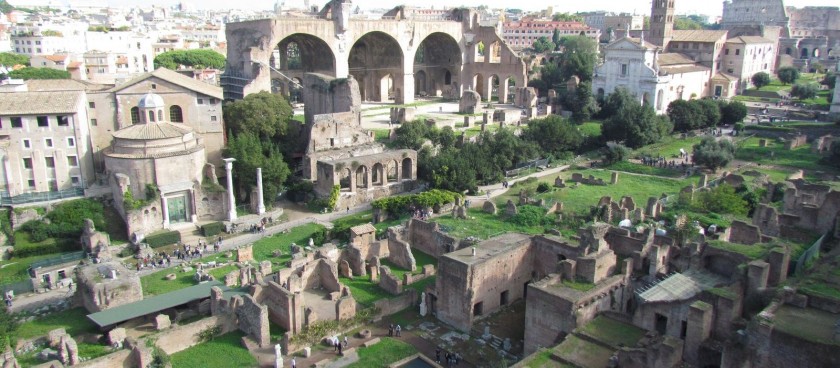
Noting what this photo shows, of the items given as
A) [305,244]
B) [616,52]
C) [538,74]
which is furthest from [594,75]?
[305,244]

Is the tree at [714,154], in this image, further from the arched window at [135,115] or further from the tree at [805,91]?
the arched window at [135,115]

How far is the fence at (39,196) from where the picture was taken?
115 ft

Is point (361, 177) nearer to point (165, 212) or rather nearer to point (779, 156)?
point (165, 212)

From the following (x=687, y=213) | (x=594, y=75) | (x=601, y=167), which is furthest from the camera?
(x=594, y=75)

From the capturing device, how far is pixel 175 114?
136 ft

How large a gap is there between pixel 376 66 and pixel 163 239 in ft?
129

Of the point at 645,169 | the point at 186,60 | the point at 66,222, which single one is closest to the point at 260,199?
the point at 66,222

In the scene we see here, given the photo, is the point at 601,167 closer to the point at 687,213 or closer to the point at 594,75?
the point at 687,213

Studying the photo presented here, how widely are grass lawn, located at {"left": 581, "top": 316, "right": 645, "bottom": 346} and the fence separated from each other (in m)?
30.1

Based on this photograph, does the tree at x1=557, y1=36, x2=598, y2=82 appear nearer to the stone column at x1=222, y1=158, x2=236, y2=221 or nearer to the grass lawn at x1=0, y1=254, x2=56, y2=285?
the stone column at x1=222, y1=158, x2=236, y2=221

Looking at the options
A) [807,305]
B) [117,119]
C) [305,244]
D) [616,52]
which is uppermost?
[616,52]

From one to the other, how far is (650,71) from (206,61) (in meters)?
58.2

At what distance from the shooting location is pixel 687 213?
103 feet

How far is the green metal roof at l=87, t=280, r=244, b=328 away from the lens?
75.6 ft
